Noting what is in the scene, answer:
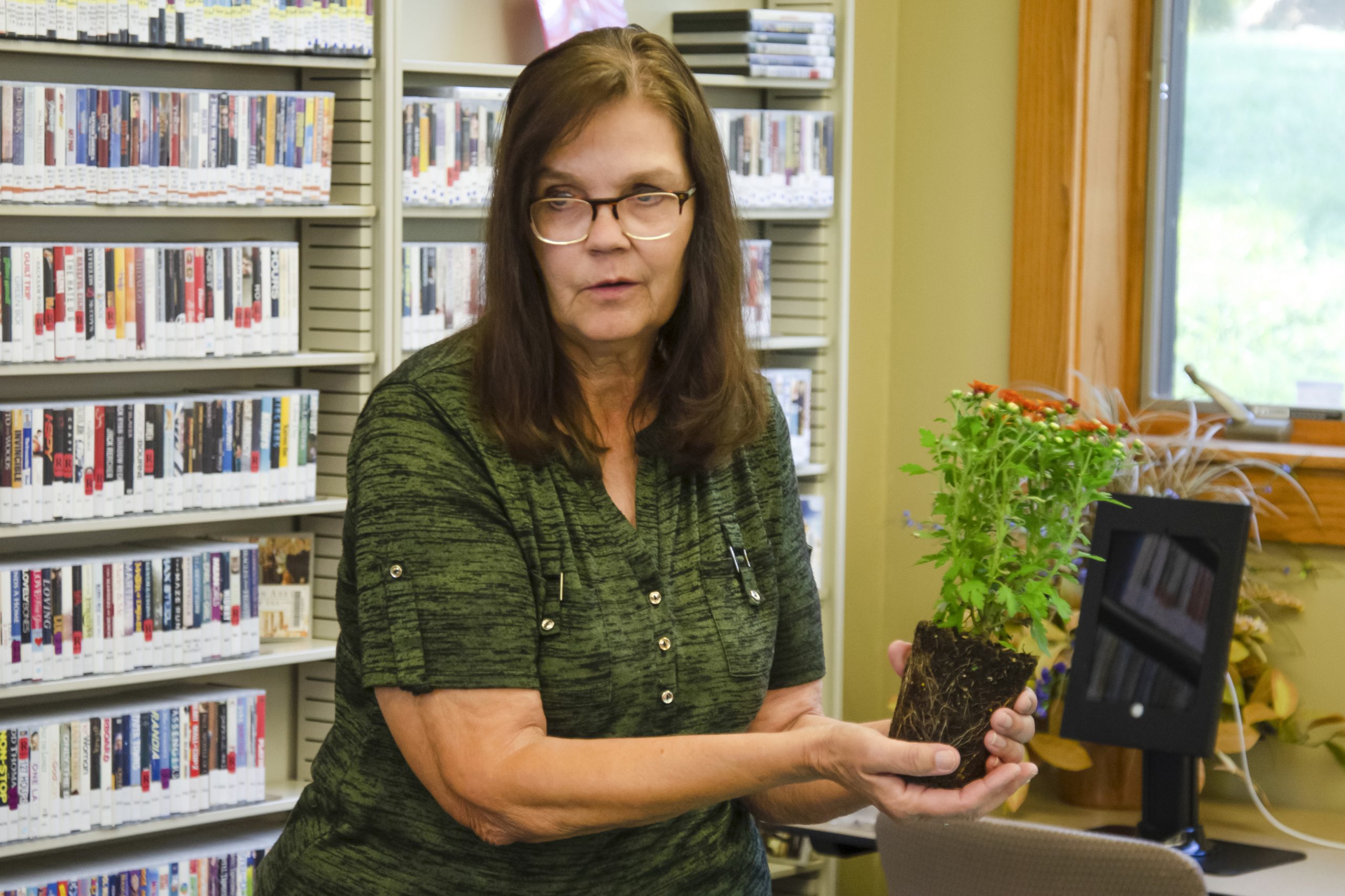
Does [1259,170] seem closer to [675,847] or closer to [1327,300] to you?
[1327,300]

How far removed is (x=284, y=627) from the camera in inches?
120

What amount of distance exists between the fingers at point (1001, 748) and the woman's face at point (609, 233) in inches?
18.3

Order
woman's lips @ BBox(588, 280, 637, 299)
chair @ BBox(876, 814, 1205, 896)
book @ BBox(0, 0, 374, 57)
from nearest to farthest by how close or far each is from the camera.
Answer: woman's lips @ BBox(588, 280, 637, 299)
chair @ BBox(876, 814, 1205, 896)
book @ BBox(0, 0, 374, 57)

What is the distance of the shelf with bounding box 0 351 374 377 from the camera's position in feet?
8.79

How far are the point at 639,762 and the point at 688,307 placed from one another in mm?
480

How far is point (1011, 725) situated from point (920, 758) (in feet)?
0.44

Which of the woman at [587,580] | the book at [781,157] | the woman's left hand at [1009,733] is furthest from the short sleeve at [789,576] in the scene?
the book at [781,157]

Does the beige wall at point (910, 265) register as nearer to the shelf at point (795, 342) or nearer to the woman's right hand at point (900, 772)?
the shelf at point (795, 342)

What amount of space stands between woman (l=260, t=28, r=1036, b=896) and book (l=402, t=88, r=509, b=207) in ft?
5.16

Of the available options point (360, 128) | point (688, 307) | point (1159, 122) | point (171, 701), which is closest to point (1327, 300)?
point (1159, 122)

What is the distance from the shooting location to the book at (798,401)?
348cm

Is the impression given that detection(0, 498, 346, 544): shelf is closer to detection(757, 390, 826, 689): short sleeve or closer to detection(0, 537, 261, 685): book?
detection(0, 537, 261, 685): book

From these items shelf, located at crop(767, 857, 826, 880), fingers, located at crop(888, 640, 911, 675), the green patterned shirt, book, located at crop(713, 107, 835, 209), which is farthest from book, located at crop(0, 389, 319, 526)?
fingers, located at crop(888, 640, 911, 675)

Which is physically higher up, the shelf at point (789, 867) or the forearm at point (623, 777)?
the forearm at point (623, 777)
